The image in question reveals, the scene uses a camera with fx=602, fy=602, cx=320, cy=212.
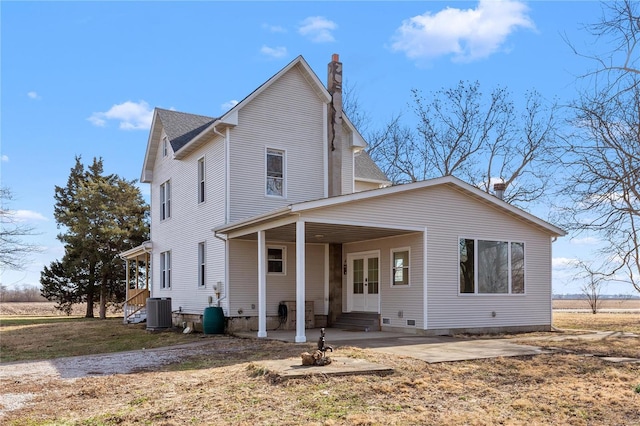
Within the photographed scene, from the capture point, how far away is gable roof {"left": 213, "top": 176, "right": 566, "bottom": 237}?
13172 mm

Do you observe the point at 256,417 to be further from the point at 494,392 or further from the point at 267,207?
the point at 267,207

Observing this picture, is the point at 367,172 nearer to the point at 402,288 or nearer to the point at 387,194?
the point at 402,288

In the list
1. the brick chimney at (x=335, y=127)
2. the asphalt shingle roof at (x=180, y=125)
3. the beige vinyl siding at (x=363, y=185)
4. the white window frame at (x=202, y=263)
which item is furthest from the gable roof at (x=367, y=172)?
the white window frame at (x=202, y=263)

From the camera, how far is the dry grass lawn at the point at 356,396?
671 centimetres

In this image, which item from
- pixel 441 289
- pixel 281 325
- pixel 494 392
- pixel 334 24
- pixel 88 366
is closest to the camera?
pixel 494 392

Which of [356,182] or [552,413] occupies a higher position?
[356,182]

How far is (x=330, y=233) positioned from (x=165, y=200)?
8588mm

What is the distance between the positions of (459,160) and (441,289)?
17.0 m

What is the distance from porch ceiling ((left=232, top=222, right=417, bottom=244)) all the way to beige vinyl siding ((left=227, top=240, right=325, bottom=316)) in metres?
0.44

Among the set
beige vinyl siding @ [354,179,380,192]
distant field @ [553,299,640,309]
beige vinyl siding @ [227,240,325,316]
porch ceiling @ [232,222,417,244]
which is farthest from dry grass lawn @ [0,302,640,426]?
distant field @ [553,299,640,309]

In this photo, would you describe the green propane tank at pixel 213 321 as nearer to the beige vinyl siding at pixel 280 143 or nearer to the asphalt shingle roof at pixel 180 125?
the beige vinyl siding at pixel 280 143

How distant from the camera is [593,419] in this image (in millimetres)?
6820

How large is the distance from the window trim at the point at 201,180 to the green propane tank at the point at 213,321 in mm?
3708

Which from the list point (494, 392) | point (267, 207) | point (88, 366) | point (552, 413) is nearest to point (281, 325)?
point (267, 207)
